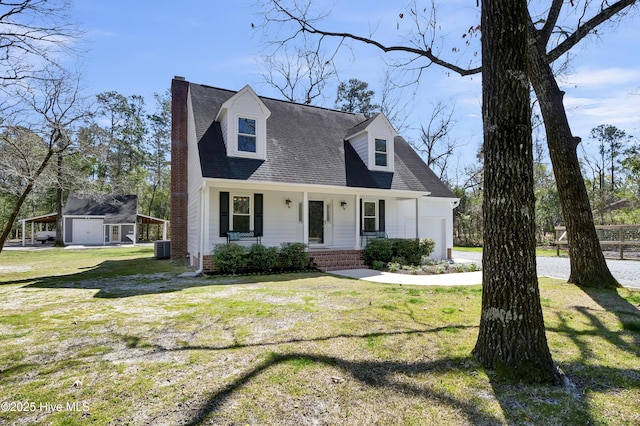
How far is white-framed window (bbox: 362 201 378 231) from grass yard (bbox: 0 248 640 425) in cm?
776

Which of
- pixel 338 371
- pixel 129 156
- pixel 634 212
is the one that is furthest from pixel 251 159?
pixel 129 156

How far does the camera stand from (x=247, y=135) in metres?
11.9

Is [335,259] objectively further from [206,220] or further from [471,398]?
[471,398]

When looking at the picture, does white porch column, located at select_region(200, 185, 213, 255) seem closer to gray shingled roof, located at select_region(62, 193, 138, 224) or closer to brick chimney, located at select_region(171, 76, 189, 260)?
brick chimney, located at select_region(171, 76, 189, 260)

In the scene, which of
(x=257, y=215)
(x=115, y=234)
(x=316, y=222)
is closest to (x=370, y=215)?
(x=316, y=222)

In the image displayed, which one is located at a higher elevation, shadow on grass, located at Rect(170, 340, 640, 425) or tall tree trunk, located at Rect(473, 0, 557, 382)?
tall tree trunk, located at Rect(473, 0, 557, 382)

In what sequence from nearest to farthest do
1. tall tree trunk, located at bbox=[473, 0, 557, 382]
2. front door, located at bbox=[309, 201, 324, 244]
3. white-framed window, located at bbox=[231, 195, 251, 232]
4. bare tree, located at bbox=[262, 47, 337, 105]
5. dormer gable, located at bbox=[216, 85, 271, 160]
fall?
tall tree trunk, located at bbox=[473, 0, 557, 382]
dormer gable, located at bbox=[216, 85, 271, 160]
white-framed window, located at bbox=[231, 195, 251, 232]
front door, located at bbox=[309, 201, 324, 244]
bare tree, located at bbox=[262, 47, 337, 105]

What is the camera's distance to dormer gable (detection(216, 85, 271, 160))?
11.6 meters

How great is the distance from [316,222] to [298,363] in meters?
10.2

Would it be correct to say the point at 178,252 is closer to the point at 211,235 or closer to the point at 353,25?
the point at 211,235

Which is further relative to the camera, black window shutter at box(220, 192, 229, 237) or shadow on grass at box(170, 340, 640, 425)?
black window shutter at box(220, 192, 229, 237)

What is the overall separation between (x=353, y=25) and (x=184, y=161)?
9.94 m

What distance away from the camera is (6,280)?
→ 9.45 meters

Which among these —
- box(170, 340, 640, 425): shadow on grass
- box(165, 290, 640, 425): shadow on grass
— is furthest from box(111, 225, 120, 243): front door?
box(170, 340, 640, 425): shadow on grass
